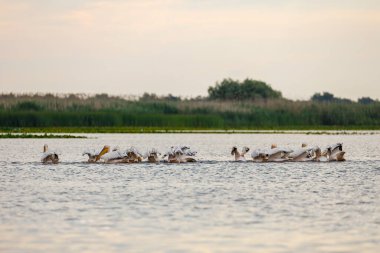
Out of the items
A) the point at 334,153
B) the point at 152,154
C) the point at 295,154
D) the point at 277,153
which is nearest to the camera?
the point at 152,154

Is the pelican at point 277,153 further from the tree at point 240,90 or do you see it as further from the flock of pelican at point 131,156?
the tree at point 240,90

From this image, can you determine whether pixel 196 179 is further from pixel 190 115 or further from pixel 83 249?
pixel 190 115

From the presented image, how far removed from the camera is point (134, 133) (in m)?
61.2

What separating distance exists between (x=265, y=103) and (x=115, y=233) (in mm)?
55701

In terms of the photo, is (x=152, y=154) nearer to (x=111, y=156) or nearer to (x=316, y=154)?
(x=111, y=156)

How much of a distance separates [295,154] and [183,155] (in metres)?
3.47

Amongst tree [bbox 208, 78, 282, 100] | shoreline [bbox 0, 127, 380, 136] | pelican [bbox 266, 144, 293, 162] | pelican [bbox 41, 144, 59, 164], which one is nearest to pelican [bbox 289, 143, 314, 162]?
pelican [bbox 266, 144, 293, 162]

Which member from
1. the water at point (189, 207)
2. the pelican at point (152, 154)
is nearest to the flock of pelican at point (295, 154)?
the water at point (189, 207)

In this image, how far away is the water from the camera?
14.1 metres

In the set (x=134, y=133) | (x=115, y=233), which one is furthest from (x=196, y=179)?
(x=134, y=133)

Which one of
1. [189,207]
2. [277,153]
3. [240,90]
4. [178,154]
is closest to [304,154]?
[277,153]

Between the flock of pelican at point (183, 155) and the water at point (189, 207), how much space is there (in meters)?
0.46

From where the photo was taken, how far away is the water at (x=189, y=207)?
14.1 m

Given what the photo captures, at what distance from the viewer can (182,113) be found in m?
68.5
